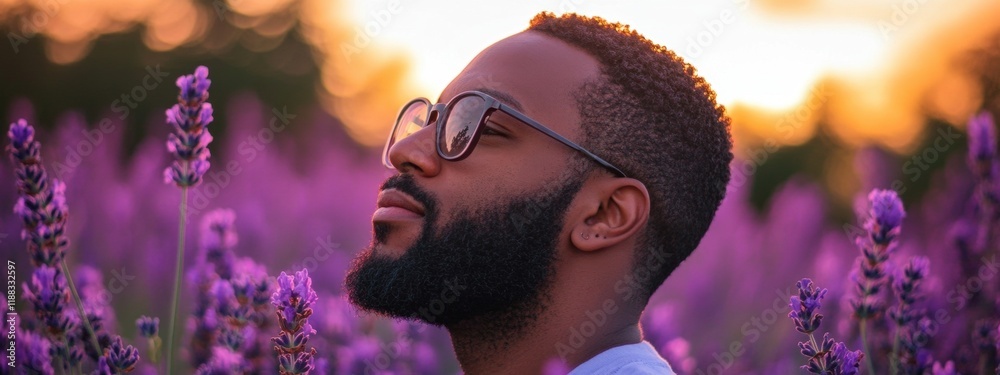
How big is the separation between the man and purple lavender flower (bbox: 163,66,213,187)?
0.53 meters

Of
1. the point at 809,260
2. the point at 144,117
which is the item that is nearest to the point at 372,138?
the point at 809,260

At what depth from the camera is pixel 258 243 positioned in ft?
15.6

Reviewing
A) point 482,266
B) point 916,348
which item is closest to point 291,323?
point 482,266

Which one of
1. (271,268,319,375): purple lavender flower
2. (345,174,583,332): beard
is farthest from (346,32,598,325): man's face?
(271,268,319,375): purple lavender flower

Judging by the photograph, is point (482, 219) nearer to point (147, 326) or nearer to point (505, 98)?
point (505, 98)

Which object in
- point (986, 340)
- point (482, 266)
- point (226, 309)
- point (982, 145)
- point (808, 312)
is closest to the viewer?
point (808, 312)

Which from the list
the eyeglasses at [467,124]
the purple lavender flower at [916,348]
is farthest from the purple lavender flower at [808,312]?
the purple lavender flower at [916,348]

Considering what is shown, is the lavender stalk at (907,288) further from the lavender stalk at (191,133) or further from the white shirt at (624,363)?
the lavender stalk at (191,133)

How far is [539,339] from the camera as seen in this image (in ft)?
8.55

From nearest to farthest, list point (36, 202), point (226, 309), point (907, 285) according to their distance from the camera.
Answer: point (36, 202) < point (907, 285) < point (226, 309)

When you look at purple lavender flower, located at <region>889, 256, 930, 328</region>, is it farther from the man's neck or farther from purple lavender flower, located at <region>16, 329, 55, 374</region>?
purple lavender flower, located at <region>16, 329, 55, 374</region>

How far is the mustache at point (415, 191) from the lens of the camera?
265cm

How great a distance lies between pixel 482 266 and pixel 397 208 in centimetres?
32

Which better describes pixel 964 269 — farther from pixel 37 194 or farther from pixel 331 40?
pixel 331 40
